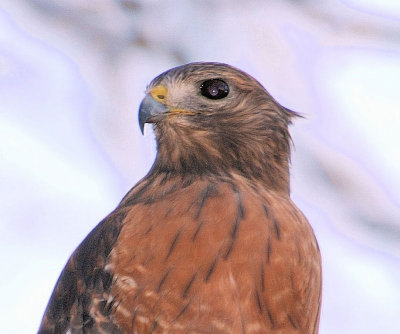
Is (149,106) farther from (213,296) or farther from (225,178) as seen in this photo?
(213,296)

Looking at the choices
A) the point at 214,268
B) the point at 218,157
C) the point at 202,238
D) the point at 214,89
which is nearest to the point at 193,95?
the point at 214,89

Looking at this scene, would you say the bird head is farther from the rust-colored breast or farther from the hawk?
the rust-colored breast

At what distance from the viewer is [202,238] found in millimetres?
3389

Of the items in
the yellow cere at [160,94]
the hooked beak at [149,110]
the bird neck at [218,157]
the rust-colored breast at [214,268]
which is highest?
the yellow cere at [160,94]

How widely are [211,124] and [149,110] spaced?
0.34 meters

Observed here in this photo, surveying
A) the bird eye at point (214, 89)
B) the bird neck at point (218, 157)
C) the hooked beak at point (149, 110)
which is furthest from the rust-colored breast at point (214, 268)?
the bird eye at point (214, 89)

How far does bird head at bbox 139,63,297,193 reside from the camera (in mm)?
3889

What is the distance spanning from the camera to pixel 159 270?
3.29m

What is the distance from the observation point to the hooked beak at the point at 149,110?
382 cm

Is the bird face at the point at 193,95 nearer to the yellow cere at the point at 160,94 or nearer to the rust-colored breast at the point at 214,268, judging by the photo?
the yellow cere at the point at 160,94

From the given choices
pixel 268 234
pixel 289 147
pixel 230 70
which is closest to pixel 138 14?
pixel 230 70

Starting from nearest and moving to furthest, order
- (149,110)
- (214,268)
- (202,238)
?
(214,268) < (202,238) < (149,110)

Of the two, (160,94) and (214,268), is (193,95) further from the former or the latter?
(214,268)

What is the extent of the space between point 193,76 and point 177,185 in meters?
0.54
